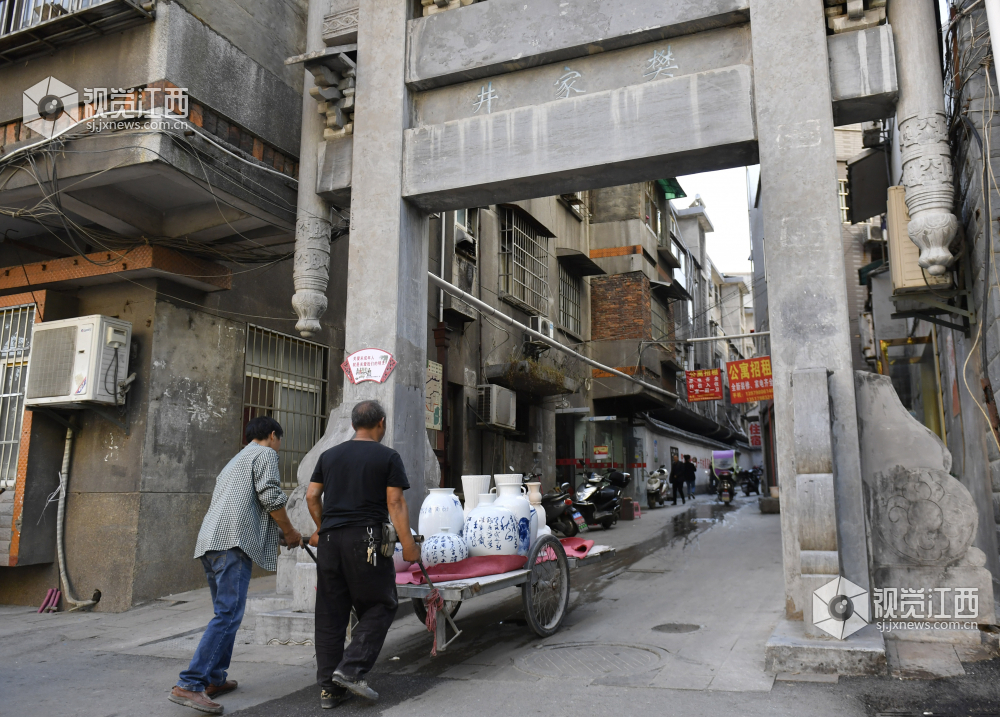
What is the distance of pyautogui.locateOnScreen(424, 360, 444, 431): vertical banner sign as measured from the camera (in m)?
13.0

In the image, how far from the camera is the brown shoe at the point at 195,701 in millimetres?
4391

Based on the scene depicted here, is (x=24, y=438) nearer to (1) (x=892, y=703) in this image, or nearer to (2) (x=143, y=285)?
(2) (x=143, y=285)

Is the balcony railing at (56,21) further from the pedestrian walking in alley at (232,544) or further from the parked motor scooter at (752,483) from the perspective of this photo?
the parked motor scooter at (752,483)

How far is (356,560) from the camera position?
14.6 feet

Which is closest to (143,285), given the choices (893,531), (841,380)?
(841,380)

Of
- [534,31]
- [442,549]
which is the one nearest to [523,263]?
[534,31]

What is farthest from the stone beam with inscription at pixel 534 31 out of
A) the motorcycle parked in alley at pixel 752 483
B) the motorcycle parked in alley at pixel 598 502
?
the motorcycle parked in alley at pixel 752 483

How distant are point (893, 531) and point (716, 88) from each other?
12.9ft

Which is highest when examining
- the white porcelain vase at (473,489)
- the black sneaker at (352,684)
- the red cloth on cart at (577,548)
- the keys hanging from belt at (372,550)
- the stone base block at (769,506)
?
the white porcelain vase at (473,489)

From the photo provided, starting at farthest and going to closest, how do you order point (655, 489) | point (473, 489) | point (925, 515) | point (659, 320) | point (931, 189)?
point (659, 320) → point (655, 489) → point (473, 489) → point (931, 189) → point (925, 515)

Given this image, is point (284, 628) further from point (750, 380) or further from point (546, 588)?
point (750, 380)

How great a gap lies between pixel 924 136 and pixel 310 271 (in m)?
5.83

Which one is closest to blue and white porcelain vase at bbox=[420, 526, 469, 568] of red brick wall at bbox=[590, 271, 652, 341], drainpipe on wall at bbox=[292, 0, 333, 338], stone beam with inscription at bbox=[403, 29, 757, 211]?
drainpipe on wall at bbox=[292, 0, 333, 338]

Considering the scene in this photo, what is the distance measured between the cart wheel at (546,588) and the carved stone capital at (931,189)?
394 cm
